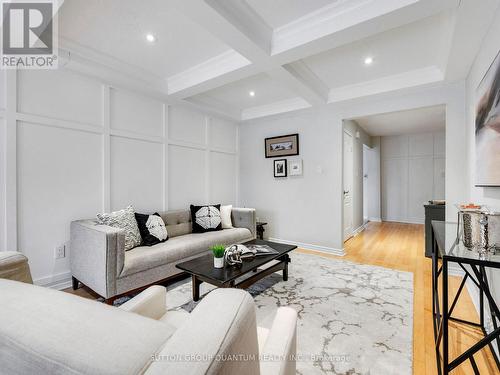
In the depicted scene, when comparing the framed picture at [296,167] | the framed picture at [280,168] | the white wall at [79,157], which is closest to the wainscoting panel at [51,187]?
the white wall at [79,157]

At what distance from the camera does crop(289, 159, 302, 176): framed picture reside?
13.9ft

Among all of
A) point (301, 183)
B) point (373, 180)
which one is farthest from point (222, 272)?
point (373, 180)

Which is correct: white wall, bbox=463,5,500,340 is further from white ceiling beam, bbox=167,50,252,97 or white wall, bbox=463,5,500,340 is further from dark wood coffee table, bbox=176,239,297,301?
white ceiling beam, bbox=167,50,252,97

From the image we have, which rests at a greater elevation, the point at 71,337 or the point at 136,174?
the point at 136,174

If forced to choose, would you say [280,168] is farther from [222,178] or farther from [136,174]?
[136,174]

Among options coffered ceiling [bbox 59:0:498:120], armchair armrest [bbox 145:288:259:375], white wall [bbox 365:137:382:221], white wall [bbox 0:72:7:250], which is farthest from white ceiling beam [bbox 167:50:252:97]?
white wall [bbox 365:137:382:221]

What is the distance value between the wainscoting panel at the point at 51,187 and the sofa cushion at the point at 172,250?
838 millimetres

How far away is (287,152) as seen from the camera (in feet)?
14.3

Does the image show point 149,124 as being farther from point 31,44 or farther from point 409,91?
point 409,91

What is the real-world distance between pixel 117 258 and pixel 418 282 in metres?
3.16

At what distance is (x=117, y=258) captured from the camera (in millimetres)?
2145

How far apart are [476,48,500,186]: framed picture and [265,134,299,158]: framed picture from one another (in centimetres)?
250

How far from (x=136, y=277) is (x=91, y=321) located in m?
2.04

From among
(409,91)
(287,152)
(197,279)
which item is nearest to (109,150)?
(197,279)
